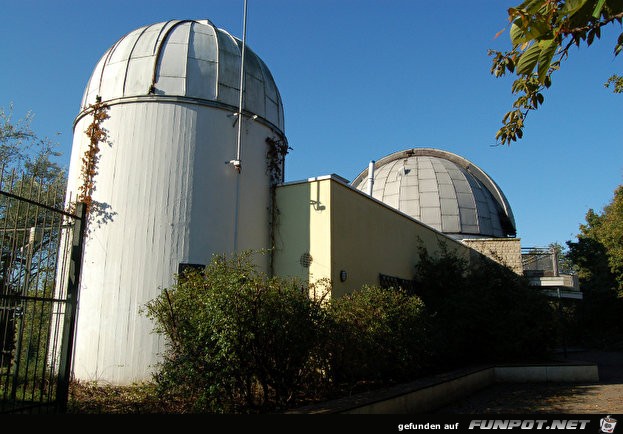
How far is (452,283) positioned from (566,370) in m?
4.00

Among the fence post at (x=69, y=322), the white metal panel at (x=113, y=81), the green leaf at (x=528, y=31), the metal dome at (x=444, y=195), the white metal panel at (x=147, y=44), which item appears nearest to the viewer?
the green leaf at (x=528, y=31)

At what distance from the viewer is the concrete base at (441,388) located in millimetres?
6199

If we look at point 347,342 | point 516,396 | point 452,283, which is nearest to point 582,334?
point 452,283

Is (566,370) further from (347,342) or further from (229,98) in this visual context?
(229,98)

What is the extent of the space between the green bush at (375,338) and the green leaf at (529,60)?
196 inches

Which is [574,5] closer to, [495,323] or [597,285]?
[495,323]

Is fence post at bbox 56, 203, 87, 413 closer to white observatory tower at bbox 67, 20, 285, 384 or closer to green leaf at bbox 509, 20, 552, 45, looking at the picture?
white observatory tower at bbox 67, 20, 285, 384

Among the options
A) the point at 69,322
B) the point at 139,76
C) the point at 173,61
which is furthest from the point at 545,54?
the point at 139,76

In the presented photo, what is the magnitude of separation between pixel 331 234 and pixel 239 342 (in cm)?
489

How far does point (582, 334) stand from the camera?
2691cm

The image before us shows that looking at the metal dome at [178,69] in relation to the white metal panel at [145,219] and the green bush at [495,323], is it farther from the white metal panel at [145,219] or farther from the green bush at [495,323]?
the green bush at [495,323]

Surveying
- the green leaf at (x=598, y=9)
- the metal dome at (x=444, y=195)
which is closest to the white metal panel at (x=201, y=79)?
the green leaf at (x=598, y=9)

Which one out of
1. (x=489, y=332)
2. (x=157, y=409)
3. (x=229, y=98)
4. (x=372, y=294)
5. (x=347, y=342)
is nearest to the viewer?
(x=157, y=409)

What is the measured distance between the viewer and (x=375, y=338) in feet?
26.8
